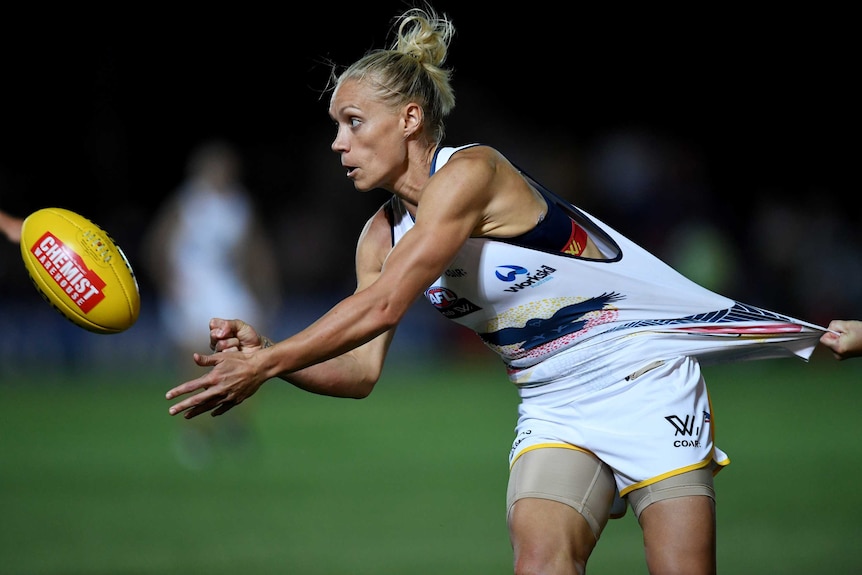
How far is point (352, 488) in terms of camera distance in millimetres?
7641

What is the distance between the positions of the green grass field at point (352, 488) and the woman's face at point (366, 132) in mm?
2393

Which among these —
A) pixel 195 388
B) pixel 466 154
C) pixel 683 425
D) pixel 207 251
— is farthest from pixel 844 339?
pixel 207 251

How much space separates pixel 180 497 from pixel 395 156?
436 cm

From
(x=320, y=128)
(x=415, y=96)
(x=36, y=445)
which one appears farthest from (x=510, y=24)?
(x=415, y=96)

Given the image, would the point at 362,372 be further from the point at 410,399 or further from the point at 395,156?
the point at 410,399

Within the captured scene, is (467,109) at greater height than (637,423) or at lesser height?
lesser

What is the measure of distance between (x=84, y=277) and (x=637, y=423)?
80.5 inches

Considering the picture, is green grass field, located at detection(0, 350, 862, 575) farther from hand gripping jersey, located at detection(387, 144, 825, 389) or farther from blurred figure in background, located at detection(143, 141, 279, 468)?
hand gripping jersey, located at detection(387, 144, 825, 389)

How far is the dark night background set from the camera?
18.6 metres

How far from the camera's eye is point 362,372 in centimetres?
410

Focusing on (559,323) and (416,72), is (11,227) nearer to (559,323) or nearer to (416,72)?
(416,72)

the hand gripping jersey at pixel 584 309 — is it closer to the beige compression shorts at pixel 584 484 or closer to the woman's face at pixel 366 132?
the woman's face at pixel 366 132

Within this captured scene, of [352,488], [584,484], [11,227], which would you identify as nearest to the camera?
[584,484]

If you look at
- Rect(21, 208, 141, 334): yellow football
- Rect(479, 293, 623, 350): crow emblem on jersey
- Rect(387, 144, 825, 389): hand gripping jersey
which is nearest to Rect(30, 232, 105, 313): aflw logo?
Rect(21, 208, 141, 334): yellow football
